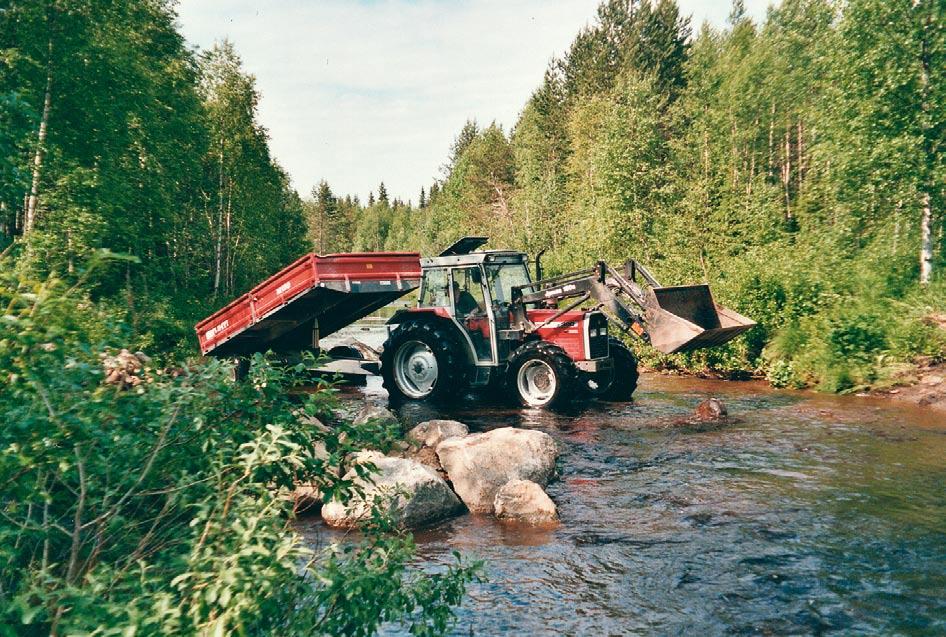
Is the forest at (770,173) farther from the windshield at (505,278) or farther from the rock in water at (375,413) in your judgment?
the rock in water at (375,413)

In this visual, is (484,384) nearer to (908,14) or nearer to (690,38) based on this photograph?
(908,14)

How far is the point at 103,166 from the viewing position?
1360 cm

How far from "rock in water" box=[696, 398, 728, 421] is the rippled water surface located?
543mm

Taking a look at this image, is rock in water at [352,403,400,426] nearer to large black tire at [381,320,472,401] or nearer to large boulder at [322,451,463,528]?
large black tire at [381,320,472,401]

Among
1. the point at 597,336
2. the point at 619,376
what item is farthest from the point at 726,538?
the point at 619,376

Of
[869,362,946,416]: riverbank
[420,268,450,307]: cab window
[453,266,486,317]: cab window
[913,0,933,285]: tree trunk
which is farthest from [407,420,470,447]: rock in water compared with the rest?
[913,0,933,285]: tree trunk

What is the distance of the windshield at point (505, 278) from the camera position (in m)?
11.7

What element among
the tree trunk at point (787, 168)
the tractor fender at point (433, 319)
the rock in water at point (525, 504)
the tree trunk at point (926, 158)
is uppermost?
the tree trunk at point (787, 168)

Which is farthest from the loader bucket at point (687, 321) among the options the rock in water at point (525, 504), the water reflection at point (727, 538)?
the rock in water at point (525, 504)

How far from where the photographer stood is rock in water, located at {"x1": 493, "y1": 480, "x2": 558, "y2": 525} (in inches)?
238

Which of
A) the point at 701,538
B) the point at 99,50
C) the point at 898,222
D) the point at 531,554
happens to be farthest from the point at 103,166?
the point at 898,222

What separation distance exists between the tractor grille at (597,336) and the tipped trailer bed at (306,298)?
316 centimetres

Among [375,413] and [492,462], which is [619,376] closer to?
[375,413]

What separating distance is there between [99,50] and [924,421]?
16.9 meters
